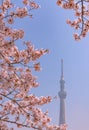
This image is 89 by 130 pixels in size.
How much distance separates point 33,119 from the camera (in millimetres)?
10344

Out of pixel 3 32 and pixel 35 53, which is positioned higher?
pixel 3 32

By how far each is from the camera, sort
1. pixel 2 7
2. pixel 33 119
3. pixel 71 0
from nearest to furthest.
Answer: pixel 71 0, pixel 33 119, pixel 2 7

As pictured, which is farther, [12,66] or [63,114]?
[63,114]

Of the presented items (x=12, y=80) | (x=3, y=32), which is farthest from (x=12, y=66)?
(x=3, y=32)

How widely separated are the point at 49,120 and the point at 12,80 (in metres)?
2.32

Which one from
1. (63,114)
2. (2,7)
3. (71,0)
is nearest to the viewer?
(71,0)

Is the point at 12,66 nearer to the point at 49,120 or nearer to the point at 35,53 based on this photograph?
the point at 35,53

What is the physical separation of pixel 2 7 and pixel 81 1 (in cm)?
482

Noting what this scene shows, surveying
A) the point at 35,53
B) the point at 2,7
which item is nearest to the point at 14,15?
the point at 2,7

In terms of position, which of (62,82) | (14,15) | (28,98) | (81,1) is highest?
(62,82)

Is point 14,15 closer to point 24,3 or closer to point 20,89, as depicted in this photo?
point 24,3

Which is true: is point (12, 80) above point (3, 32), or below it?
below

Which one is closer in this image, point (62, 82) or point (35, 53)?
point (35, 53)

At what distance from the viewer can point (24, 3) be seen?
1124 centimetres
